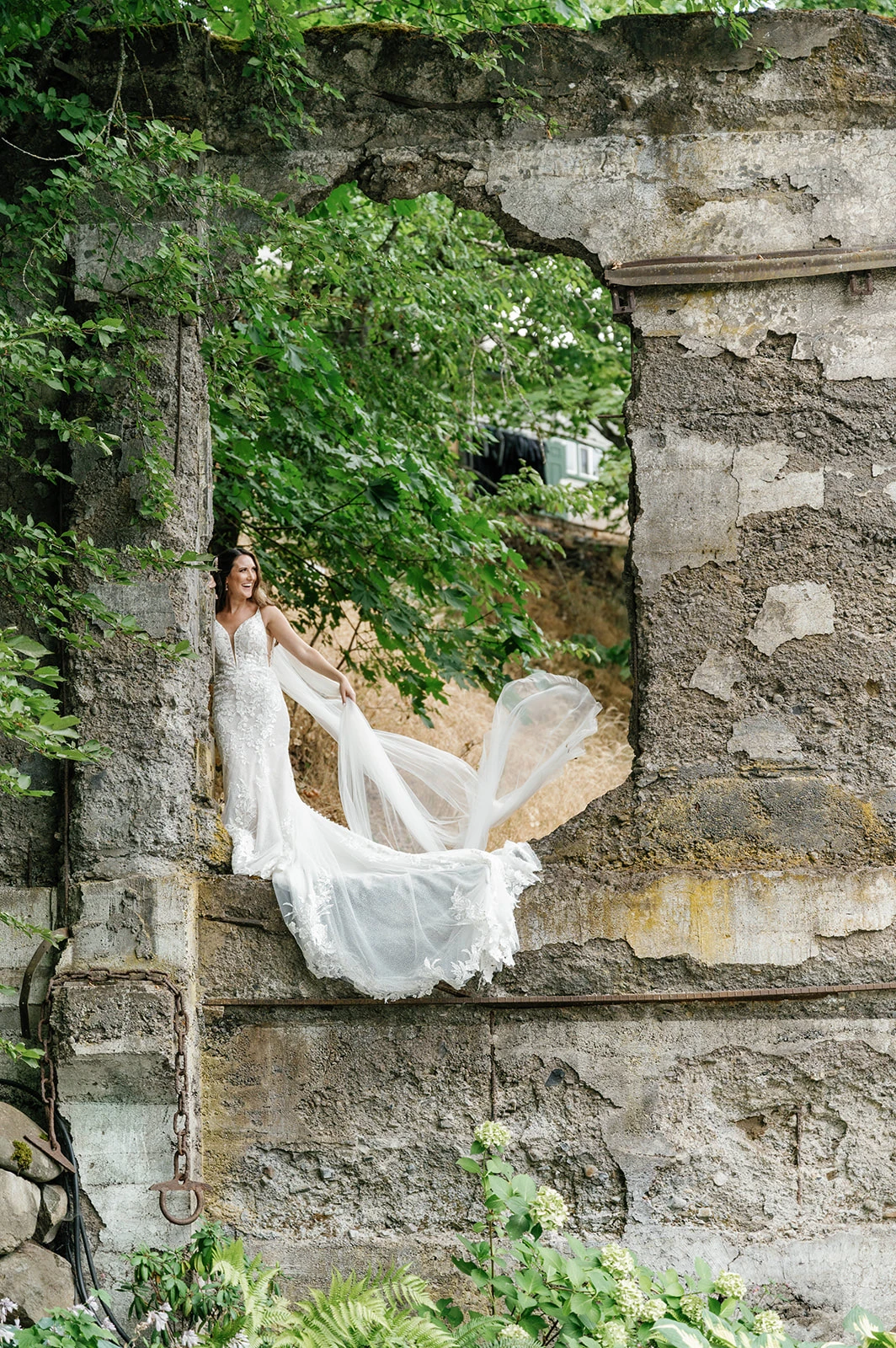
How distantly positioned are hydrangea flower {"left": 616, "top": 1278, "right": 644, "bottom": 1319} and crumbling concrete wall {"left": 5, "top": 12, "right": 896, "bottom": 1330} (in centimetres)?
82

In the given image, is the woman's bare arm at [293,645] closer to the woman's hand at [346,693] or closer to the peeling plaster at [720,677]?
the woman's hand at [346,693]

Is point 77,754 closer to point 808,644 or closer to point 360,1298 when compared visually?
point 360,1298

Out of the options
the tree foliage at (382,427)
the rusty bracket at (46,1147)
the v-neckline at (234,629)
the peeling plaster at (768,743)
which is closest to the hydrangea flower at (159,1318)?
the rusty bracket at (46,1147)

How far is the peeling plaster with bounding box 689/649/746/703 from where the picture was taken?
4.62 metres

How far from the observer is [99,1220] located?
425 cm

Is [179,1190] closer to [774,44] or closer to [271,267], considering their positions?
[774,44]

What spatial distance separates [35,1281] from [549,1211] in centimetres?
156

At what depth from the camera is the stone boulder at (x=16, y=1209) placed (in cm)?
392

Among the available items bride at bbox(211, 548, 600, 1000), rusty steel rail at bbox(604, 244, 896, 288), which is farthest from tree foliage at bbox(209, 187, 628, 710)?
rusty steel rail at bbox(604, 244, 896, 288)

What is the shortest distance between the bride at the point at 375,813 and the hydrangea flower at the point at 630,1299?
1116 mm

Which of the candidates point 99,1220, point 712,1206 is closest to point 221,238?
point 99,1220

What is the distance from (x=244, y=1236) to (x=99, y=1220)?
0.49 m

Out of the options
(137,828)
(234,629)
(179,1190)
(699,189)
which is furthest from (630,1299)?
(699,189)

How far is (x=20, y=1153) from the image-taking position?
411 centimetres
